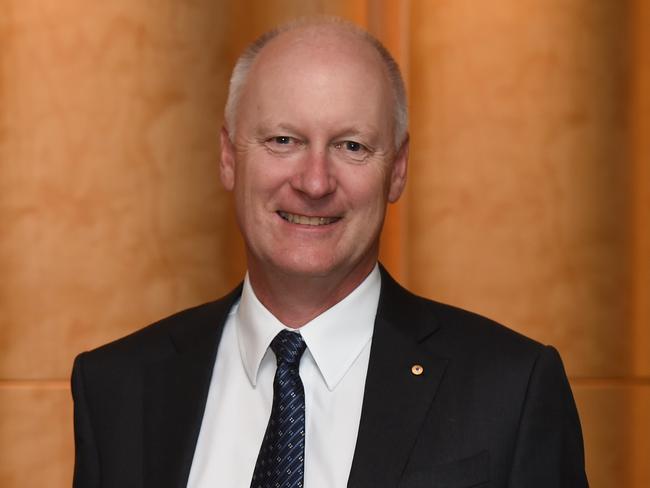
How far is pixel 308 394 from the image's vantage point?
2.33 meters

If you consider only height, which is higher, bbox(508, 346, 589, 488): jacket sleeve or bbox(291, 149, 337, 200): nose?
bbox(291, 149, 337, 200): nose

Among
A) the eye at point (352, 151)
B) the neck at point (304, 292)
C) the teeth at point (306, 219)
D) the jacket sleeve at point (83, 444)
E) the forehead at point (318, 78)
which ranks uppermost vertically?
the forehead at point (318, 78)

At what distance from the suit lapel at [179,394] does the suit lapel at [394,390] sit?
33cm

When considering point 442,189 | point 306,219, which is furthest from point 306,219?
point 442,189

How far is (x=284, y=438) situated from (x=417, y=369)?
0.26 meters

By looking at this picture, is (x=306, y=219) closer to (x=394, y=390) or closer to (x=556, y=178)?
(x=394, y=390)

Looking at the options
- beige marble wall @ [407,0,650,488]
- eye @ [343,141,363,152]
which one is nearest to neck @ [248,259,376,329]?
eye @ [343,141,363,152]

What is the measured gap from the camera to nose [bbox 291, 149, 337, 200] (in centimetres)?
229

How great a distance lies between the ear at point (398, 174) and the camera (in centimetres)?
247

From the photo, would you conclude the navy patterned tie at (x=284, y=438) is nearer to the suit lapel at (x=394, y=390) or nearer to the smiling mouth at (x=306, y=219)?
the suit lapel at (x=394, y=390)

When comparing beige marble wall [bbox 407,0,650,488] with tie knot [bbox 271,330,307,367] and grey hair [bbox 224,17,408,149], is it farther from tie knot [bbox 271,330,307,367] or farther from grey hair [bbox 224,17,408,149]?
tie knot [bbox 271,330,307,367]

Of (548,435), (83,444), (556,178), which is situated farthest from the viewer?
(556,178)

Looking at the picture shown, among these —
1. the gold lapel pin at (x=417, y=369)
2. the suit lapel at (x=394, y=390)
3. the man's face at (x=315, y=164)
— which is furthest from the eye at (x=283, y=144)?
the gold lapel pin at (x=417, y=369)

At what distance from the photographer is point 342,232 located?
7.70 ft
